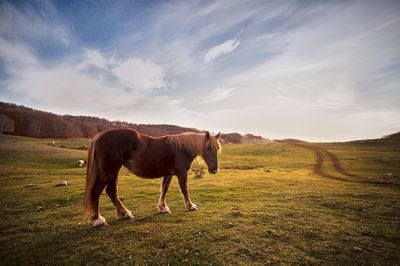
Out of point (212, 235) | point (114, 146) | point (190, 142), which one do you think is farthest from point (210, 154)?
point (114, 146)

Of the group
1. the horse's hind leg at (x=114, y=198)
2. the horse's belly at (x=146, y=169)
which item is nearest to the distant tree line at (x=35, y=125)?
the horse's belly at (x=146, y=169)

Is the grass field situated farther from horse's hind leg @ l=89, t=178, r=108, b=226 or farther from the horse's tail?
the horse's tail

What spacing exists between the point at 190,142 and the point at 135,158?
1759 mm

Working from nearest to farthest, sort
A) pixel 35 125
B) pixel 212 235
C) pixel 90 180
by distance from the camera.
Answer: pixel 212 235 → pixel 90 180 → pixel 35 125

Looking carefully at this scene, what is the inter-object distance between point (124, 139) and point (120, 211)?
2.05 metres

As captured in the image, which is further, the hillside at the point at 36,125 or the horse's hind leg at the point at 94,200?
the hillside at the point at 36,125

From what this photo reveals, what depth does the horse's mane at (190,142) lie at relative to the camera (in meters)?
5.37

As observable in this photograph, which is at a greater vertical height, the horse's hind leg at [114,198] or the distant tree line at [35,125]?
the distant tree line at [35,125]

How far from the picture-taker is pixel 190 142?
Result: 18.1 feet

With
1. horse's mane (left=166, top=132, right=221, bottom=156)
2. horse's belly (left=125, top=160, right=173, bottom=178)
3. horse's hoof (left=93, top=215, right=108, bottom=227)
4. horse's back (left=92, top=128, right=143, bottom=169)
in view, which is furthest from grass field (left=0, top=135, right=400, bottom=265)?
horse's mane (left=166, top=132, right=221, bottom=156)

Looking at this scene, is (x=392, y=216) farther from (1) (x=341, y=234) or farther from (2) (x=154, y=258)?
(2) (x=154, y=258)

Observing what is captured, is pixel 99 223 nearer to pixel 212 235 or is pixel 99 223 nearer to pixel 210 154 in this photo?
pixel 212 235

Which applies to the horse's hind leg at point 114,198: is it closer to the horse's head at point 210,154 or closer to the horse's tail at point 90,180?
the horse's tail at point 90,180

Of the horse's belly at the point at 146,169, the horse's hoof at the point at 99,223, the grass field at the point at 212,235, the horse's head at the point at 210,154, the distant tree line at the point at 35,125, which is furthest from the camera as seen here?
the distant tree line at the point at 35,125
